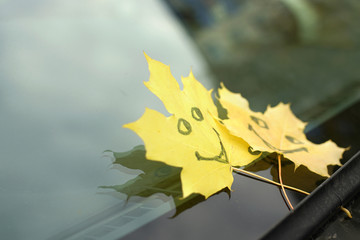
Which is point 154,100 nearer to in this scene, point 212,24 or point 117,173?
point 117,173

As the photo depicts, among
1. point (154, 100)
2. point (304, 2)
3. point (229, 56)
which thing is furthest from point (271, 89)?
point (304, 2)

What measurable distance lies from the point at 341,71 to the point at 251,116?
44 centimetres

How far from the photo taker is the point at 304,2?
888 mm

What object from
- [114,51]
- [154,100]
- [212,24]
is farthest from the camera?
[212,24]

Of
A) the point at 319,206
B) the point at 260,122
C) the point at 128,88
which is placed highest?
the point at 128,88

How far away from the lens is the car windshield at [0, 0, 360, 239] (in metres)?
0.31

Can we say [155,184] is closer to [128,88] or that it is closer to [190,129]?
[190,129]

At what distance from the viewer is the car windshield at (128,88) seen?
1.01 ft

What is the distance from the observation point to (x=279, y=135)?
38 centimetres

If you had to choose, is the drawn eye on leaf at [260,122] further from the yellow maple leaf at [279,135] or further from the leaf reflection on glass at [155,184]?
the leaf reflection on glass at [155,184]

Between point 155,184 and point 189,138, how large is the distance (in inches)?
2.6

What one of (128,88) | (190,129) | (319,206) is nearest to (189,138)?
(190,129)

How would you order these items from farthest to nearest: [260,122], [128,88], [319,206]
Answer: [128,88] < [260,122] < [319,206]

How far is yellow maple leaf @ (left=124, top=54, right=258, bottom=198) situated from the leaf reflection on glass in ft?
0.09
